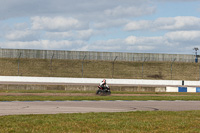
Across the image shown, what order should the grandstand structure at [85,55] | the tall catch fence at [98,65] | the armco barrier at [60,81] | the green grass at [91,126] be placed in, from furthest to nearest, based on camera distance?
the grandstand structure at [85,55] → the tall catch fence at [98,65] → the armco barrier at [60,81] → the green grass at [91,126]

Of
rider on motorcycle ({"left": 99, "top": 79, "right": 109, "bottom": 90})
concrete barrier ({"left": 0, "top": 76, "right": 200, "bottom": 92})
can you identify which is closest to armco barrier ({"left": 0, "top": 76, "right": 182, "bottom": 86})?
concrete barrier ({"left": 0, "top": 76, "right": 200, "bottom": 92})

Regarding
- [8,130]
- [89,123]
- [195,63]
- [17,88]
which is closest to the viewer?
[8,130]

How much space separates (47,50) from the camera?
81875mm

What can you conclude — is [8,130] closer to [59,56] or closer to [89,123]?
[89,123]

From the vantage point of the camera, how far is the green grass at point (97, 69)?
234ft

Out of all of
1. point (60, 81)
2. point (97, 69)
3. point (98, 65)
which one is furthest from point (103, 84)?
point (98, 65)

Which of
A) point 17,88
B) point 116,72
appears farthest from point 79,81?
point 116,72

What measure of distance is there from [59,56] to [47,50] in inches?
128

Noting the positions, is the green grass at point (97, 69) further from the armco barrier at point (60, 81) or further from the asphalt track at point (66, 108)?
the asphalt track at point (66, 108)

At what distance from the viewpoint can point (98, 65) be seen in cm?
7862

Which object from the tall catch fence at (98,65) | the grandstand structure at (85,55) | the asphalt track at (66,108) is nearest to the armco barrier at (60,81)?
the tall catch fence at (98,65)

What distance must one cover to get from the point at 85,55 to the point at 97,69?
8408mm

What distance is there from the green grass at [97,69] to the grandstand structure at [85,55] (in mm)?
1944

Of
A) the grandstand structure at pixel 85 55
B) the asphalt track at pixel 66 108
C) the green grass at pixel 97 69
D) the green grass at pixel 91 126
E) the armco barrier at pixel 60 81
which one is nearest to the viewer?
the green grass at pixel 91 126
